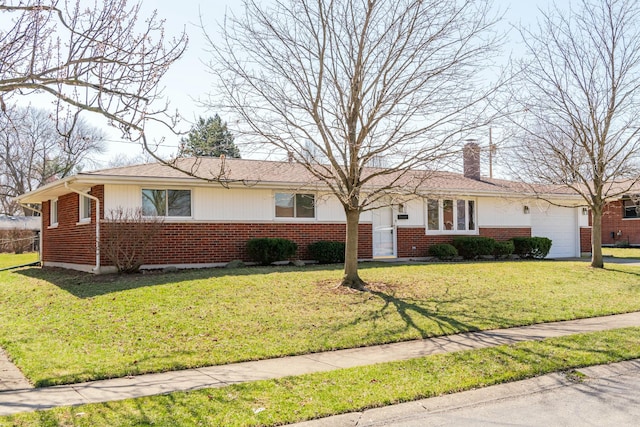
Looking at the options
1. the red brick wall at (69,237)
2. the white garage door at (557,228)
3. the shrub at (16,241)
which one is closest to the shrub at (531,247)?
the white garage door at (557,228)

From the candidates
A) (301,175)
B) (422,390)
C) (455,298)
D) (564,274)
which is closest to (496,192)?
(564,274)

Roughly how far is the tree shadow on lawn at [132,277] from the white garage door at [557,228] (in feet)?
34.9

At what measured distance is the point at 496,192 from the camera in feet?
67.4

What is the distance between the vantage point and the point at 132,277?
1331cm

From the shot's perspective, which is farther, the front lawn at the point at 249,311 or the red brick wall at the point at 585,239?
the red brick wall at the point at 585,239

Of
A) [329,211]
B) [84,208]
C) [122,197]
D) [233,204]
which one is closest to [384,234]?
[329,211]

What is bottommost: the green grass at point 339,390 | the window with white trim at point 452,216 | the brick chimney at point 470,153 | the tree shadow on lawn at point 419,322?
the green grass at point 339,390

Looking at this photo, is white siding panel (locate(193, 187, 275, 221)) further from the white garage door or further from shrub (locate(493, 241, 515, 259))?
the white garage door

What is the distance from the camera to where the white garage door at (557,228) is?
22945mm

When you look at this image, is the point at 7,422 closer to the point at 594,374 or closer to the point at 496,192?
the point at 594,374

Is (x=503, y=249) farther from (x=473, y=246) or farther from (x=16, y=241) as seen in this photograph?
(x=16, y=241)

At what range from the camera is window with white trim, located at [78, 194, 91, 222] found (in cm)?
→ 1611

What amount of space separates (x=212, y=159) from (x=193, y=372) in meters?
13.5

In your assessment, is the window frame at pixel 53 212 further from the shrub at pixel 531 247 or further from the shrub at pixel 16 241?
the shrub at pixel 531 247
